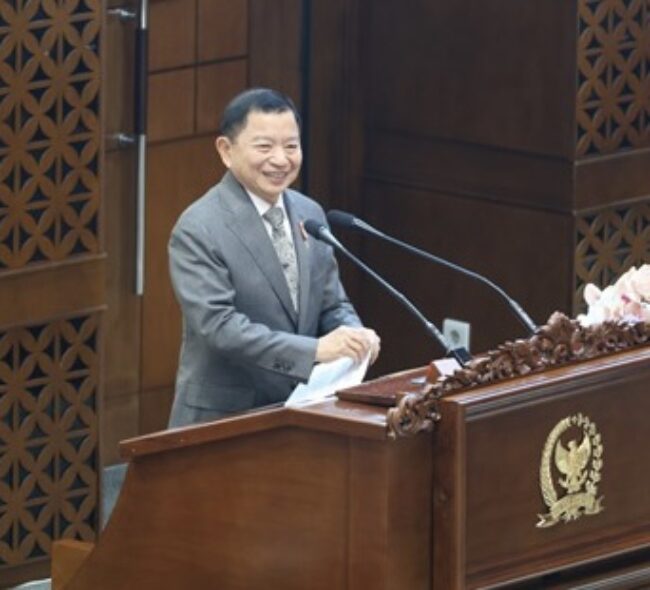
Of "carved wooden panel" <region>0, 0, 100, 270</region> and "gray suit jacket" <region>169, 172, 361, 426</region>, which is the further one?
"carved wooden panel" <region>0, 0, 100, 270</region>

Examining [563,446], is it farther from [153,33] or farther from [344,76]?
[344,76]

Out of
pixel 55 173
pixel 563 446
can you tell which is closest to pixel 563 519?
pixel 563 446

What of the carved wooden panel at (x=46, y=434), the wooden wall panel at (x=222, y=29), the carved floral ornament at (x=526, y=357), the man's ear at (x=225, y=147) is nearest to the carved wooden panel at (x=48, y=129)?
the carved wooden panel at (x=46, y=434)

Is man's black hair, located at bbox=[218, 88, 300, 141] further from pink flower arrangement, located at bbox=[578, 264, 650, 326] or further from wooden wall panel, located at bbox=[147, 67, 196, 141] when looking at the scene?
wooden wall panel, located at bbox=[147, 67, 196, 141]

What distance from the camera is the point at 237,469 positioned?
13.6 feet

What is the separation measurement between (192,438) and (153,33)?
131 inches

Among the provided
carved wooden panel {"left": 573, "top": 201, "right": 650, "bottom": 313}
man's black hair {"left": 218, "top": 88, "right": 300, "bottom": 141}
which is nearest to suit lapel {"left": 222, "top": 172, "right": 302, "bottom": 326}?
man's black hair {"left": 218, "top": 88, "right": 300, "bottom": 141}

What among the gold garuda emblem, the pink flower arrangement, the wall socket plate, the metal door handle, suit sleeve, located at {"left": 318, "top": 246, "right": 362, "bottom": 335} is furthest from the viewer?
the wall socket plate

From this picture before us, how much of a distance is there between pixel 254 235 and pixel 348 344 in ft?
1.32

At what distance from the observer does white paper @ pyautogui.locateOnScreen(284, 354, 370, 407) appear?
15.6 feet

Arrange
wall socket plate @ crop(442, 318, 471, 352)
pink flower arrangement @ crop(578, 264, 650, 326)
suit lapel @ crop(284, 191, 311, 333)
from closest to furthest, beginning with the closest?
pink flower arrangement @ crop(578, 264, 650, 326) < suit lapel @ crop(284, 191, 311, 333) < wall socket plate @ crop(442, 318, 471, 352)

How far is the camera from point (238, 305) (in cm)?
508

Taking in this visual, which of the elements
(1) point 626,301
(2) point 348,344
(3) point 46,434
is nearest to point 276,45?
(3) point 46,434

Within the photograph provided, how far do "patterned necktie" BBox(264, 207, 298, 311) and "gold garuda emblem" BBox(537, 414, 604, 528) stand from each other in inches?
44.6
